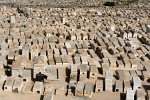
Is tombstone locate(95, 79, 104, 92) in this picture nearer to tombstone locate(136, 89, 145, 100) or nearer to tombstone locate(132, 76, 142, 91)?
tombstone locate(132, 76, 142, 91)

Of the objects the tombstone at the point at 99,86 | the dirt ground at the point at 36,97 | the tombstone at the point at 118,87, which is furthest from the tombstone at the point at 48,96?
the tombstone at the point at 118,87

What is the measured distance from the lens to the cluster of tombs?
21500 millimetres

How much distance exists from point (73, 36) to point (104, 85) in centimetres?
1267

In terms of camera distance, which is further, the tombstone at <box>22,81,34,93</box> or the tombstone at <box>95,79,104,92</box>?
the tombstone at <box>95,79,104,92</box>

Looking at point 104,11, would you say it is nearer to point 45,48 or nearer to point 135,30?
point 135,30

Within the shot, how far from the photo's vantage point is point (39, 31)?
3628 centimetres

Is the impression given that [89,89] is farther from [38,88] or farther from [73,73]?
[38,88]

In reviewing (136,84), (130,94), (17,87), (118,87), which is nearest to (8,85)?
(17,87)

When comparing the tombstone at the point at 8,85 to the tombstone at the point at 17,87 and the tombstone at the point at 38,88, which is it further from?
the tombstone at the point at 38,88

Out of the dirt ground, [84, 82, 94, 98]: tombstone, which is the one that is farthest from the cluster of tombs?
the dirt ground

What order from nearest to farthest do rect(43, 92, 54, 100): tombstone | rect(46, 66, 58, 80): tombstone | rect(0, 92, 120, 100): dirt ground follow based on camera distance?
rect(43, 92, 54, 100): tombstone → rect(0, 92, 120, 100): dirt ground → rect(46, 66, 58, 80): tombstone

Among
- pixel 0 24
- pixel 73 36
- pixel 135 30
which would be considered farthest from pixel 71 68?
pixel 0 24

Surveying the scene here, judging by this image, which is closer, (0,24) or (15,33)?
(15,33)

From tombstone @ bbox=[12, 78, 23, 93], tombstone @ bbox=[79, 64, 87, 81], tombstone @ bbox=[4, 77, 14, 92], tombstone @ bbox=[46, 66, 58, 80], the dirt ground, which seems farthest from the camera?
tombstone @ bbox=[46, 66, 58, 80]
